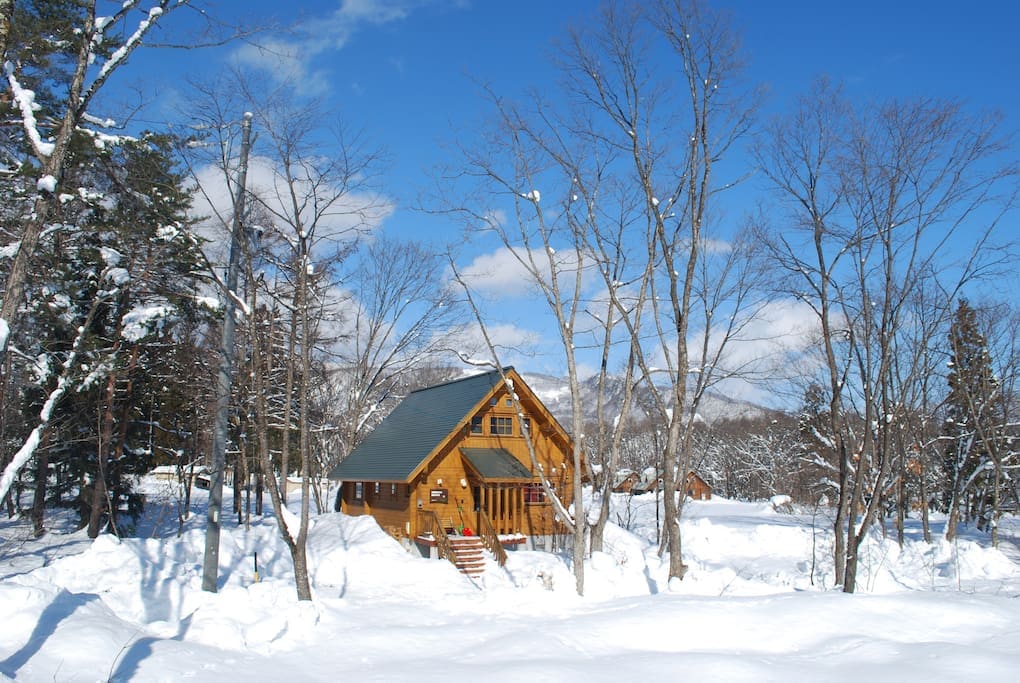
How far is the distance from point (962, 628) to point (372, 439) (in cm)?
2242

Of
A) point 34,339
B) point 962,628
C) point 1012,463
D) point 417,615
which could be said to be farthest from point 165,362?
point 1012,463

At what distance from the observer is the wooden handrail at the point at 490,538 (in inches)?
783

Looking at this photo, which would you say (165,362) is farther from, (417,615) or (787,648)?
(787,648)

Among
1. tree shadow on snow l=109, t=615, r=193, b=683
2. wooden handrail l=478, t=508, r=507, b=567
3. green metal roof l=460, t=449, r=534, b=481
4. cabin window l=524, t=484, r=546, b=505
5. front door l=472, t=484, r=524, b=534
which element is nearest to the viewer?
tree shadow on snow l=109, t=615, r=193, b=683

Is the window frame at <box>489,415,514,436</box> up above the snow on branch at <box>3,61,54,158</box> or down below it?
below

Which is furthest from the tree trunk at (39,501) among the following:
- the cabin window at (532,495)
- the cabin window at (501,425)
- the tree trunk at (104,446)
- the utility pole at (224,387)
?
the cabin window at (532,495)

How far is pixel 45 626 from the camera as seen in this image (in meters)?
6.83

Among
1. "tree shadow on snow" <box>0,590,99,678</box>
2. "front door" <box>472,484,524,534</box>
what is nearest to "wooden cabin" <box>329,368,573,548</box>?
"front door" <box>472,484,524,534</box>

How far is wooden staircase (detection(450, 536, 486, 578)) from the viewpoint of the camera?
63.6 ft

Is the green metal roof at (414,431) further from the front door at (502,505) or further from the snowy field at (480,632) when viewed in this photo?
the snowy field at (480,632)

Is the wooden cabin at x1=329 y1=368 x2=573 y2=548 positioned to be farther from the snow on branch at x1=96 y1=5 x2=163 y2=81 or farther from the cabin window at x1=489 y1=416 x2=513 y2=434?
the snow on branch at x1=96 y1=5 x2=163 y2=81

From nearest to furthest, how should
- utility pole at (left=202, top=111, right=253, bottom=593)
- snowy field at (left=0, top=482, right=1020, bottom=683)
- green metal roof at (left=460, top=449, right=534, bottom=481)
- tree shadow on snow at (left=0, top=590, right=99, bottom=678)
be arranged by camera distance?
tree shadow on snow at (left=0, top=590, right=99, bottom=678)
snowy field at (left=0, top=482, right=1020, bottom=683)
utility pole at (left=202, top=111, right=253, bottom=593)
green metal roof at (left=460, top=449, right=534, bottom=481)

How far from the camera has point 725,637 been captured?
779 cm

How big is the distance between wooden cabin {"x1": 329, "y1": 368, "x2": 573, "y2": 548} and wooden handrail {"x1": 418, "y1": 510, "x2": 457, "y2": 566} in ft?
0.16
